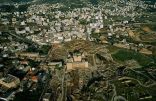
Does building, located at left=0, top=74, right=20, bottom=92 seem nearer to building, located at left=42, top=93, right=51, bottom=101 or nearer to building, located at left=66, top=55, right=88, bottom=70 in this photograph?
building, located at left=42, top=93, right=51, bottom=101

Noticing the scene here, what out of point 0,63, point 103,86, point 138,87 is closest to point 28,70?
point 0,63

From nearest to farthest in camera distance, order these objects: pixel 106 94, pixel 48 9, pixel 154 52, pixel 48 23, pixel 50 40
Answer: pixel 106 94 < pixel 154 52 < pixel 50 40 < pixel 48 23 < pixel 48 9

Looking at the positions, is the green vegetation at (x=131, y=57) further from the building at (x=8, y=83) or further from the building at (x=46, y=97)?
the building at (x=8, y=83)

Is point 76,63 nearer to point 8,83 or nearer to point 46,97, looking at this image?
point 46,97

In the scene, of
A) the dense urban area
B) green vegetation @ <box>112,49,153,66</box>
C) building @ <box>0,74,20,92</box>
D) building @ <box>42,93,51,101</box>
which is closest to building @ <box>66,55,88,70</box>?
the dense urban area

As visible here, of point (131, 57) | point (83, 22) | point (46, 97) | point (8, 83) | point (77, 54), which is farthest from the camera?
point (83, 22)

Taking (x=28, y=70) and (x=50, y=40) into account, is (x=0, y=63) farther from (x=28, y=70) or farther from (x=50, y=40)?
(x=50, y=40)

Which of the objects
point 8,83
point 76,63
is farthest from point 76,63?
point 8,83
